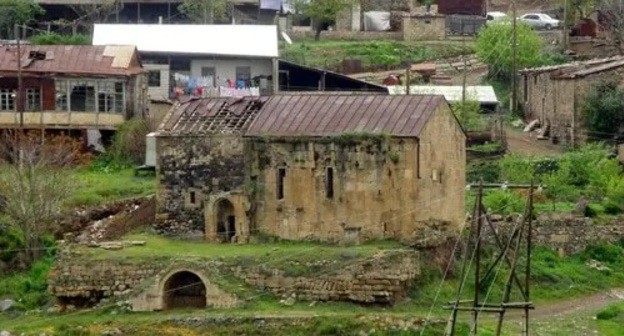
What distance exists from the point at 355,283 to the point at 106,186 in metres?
11.6

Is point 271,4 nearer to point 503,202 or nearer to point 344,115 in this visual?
point 503,202

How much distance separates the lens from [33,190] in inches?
2069

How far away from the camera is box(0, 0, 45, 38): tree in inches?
2904

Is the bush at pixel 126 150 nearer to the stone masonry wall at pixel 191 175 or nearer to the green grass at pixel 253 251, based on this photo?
→ the stone masonry wall at pixel 191 175

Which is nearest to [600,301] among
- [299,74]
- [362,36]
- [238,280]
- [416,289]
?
[416,289]

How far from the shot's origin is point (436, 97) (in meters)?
50.2

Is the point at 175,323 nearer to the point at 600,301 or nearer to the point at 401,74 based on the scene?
the point at 600,301

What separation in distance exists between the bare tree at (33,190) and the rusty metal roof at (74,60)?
219 inches

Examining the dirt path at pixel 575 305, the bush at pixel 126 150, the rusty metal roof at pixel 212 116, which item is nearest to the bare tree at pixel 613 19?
the bush at pixel 126 150

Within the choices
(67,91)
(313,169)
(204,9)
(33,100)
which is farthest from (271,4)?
(313,169)

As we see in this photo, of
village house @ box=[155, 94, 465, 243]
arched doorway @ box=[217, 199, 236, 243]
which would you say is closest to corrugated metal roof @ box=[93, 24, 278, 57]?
village house @ box=[155, 94, 465, 243]

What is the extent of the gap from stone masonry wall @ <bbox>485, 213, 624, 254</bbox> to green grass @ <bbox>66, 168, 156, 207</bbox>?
10.3 m

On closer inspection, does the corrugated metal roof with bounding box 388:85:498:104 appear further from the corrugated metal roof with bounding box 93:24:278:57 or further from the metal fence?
the metal fence

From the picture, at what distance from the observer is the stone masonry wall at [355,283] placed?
47.3 meters
